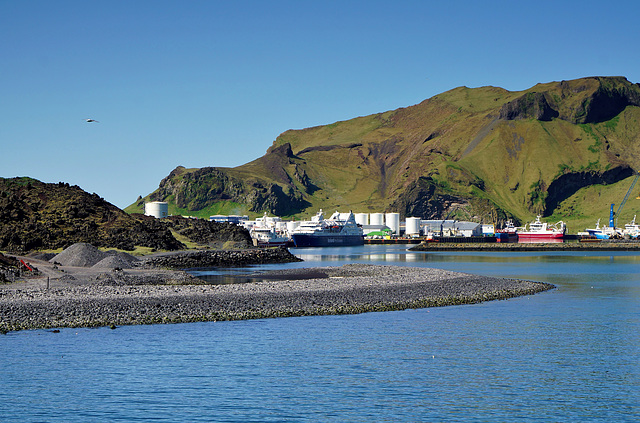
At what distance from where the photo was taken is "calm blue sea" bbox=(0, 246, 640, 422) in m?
21.2

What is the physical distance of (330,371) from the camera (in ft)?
87.0

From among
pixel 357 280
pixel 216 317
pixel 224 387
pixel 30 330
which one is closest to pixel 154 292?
pixel 216 317

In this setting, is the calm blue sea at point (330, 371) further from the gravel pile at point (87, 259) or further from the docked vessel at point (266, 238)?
the docked vessel at point (266, 238)

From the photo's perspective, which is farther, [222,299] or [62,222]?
[62,222]

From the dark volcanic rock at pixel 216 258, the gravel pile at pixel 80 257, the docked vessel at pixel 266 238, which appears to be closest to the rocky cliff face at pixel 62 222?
the dark volcanic rock at pixel 216 258

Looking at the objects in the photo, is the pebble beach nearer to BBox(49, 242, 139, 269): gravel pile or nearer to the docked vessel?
BBox(49, 242, 139, 269): gravel pile

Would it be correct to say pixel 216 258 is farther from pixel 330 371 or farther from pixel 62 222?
pixel 330 371

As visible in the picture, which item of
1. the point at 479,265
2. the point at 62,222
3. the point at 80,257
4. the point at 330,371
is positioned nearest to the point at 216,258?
→ the point at 62,222

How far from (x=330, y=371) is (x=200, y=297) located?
67.6 ft

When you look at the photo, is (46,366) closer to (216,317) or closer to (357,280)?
(216,317)

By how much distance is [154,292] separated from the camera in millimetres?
47344

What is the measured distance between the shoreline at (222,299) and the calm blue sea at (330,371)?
6.70 ft

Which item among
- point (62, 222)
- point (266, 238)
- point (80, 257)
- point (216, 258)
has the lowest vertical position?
point (216, 258)

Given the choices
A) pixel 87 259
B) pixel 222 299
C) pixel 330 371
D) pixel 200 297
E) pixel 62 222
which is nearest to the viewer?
pixel 330 371
